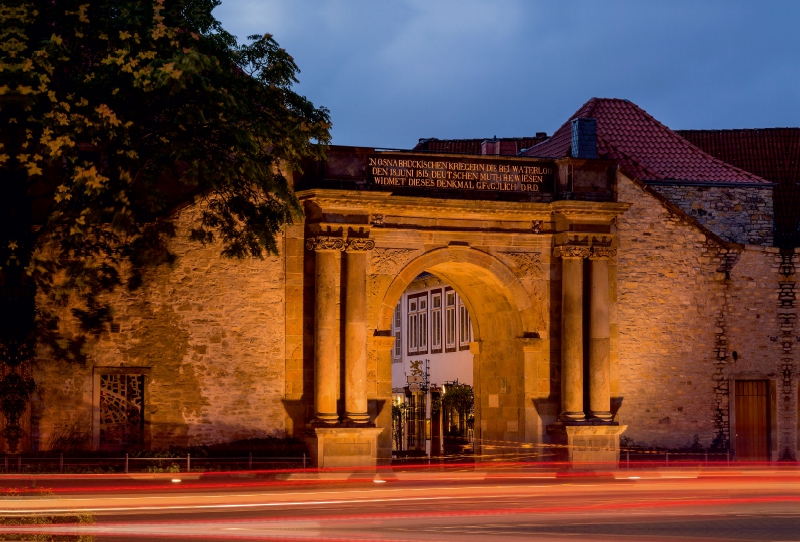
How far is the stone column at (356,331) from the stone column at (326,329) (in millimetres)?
266

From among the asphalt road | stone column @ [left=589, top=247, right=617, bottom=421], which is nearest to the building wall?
stone column @ [left=589, top=247, right=617, bottom=421]

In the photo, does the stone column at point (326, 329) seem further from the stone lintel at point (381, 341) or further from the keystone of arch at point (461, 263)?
the keystone of arch at point (461, 263)

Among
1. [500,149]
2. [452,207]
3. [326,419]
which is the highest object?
[500,149]

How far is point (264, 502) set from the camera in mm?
19875

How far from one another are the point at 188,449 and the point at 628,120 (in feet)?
52.0

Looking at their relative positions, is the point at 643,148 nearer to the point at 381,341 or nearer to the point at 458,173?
the point at 458,173

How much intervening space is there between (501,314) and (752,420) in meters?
7.20

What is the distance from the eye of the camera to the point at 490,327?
3256 centimetres

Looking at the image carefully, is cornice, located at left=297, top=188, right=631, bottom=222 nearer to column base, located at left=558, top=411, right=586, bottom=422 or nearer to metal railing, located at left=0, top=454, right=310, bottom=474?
column base, located at left=558, top=411, right=586, bottom=422

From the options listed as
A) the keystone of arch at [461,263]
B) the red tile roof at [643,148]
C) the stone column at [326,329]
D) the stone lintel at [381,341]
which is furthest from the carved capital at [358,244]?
the red tile roof at [643,148]

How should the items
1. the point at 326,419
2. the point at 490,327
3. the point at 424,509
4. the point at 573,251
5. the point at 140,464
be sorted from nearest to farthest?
1. the point at 424,509
2. the point at 140,464
3. the point at 326,419
4. the point at 573,251
5. the point at 490,327

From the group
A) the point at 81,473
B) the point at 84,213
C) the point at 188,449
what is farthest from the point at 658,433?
the point at 84,213

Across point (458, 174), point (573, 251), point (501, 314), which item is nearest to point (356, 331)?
point (458, 174)

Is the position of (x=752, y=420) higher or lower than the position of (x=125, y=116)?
lower
